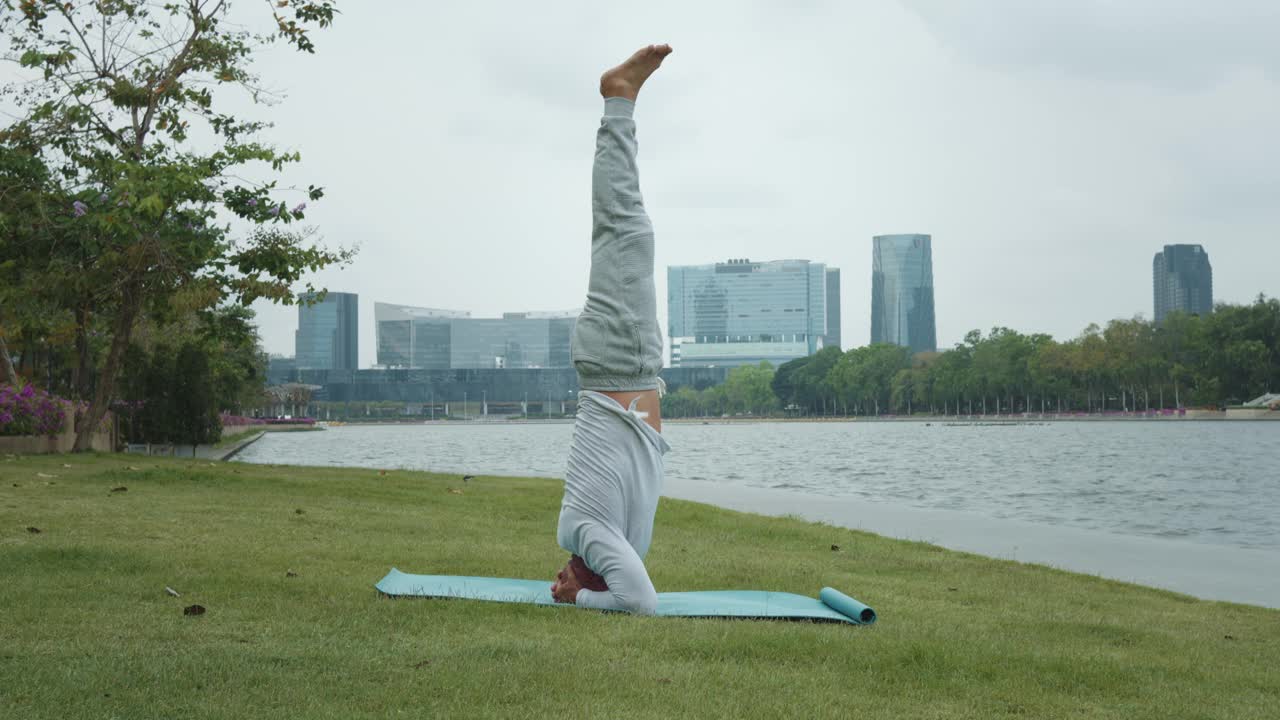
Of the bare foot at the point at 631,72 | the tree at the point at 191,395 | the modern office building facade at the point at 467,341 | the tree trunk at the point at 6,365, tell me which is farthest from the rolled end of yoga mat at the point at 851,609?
the modern office building facade at the point at 467,341

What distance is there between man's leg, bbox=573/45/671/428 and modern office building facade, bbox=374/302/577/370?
170051 mm

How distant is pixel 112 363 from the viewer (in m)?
17.1

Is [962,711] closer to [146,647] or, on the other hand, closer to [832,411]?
[146,647]

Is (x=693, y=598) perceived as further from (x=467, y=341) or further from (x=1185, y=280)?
(x=1185, y=280)

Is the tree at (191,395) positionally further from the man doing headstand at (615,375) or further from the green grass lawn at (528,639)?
the man doing headstand at (615,375)

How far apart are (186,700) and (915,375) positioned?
120 m

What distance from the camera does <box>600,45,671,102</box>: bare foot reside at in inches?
227

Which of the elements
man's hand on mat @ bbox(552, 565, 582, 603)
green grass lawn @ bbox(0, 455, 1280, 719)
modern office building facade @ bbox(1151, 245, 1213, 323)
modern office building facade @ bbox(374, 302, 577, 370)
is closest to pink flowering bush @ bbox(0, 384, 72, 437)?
green grass lawn @ bbox(0, 455, 1280, 719)

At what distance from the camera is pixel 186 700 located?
334 centimetres

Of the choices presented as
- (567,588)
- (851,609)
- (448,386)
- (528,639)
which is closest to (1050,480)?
(851,609)

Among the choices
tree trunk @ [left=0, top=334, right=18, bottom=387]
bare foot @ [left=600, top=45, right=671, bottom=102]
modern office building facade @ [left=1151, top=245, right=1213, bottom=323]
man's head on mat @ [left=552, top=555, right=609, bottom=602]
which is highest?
modern office building facade @ [left=1151, top=245, right=1213, bottom=323]

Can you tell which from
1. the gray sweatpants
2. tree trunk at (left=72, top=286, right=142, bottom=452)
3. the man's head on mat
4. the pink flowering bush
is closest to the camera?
the man's head on mat

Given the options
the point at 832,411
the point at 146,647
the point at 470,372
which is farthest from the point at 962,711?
the point at 470,372

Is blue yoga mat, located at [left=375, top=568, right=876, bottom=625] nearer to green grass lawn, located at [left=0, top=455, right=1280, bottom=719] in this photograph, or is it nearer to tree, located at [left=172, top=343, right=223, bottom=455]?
green grass lawn, located at [left=0, top=455, right=1280, bottom=719]
